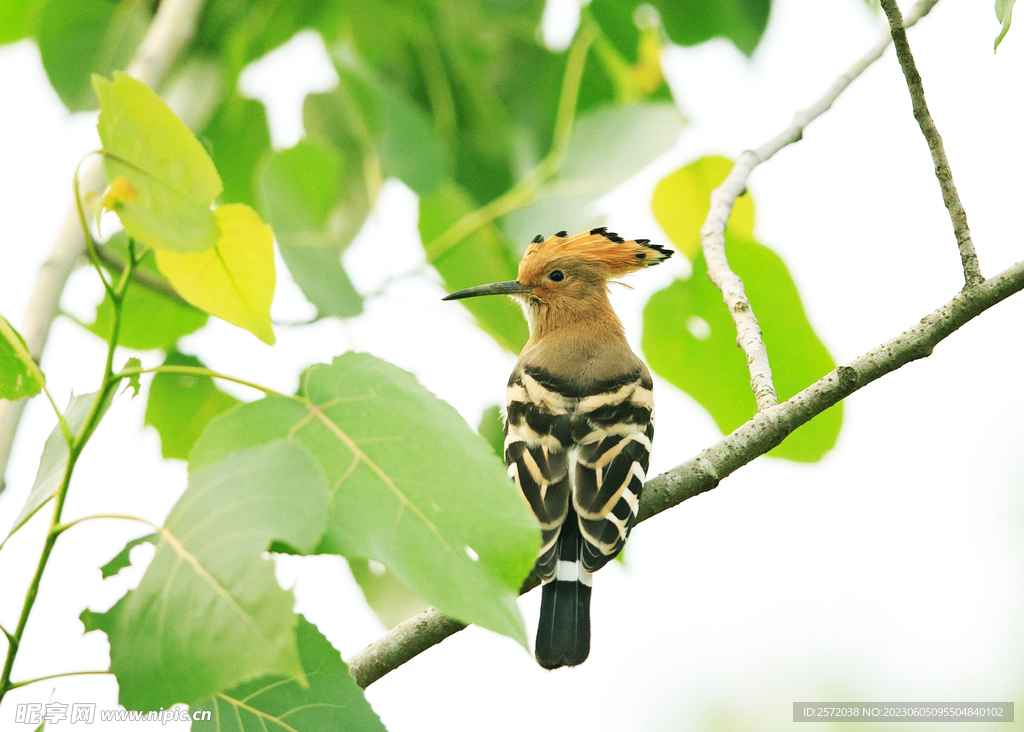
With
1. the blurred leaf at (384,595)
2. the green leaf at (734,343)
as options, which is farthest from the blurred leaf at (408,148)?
the blurred leaf at (384,595)

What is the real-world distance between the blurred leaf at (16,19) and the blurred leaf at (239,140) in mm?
493

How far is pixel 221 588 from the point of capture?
82 centimetres

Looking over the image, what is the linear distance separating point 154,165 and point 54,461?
15.7 inches

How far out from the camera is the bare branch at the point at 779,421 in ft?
4.39

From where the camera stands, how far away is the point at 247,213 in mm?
1051

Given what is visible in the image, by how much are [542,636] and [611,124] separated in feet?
3.75

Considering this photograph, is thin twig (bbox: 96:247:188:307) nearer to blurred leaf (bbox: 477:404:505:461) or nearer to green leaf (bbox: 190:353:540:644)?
blurred leaf (bbox: 477:404:505:461)

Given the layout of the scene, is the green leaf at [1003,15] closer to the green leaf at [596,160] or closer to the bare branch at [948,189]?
the bare branch at [948,189]

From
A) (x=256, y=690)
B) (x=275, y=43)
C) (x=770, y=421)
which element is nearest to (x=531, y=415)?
(x=770, y=421)

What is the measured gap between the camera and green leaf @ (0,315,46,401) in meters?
1.05

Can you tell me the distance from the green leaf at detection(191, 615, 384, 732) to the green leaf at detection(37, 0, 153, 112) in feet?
5.46

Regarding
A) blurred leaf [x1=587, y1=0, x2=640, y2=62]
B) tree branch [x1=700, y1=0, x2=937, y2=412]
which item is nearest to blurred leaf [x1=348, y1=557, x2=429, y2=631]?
tree branch [x1=700, y1=0, x2=937, y2=412]

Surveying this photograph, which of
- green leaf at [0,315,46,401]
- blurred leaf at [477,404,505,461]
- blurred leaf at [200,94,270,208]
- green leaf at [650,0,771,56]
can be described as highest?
green leaf at [650,0,771,56]

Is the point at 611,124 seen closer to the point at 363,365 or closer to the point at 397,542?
the point at 363,365
